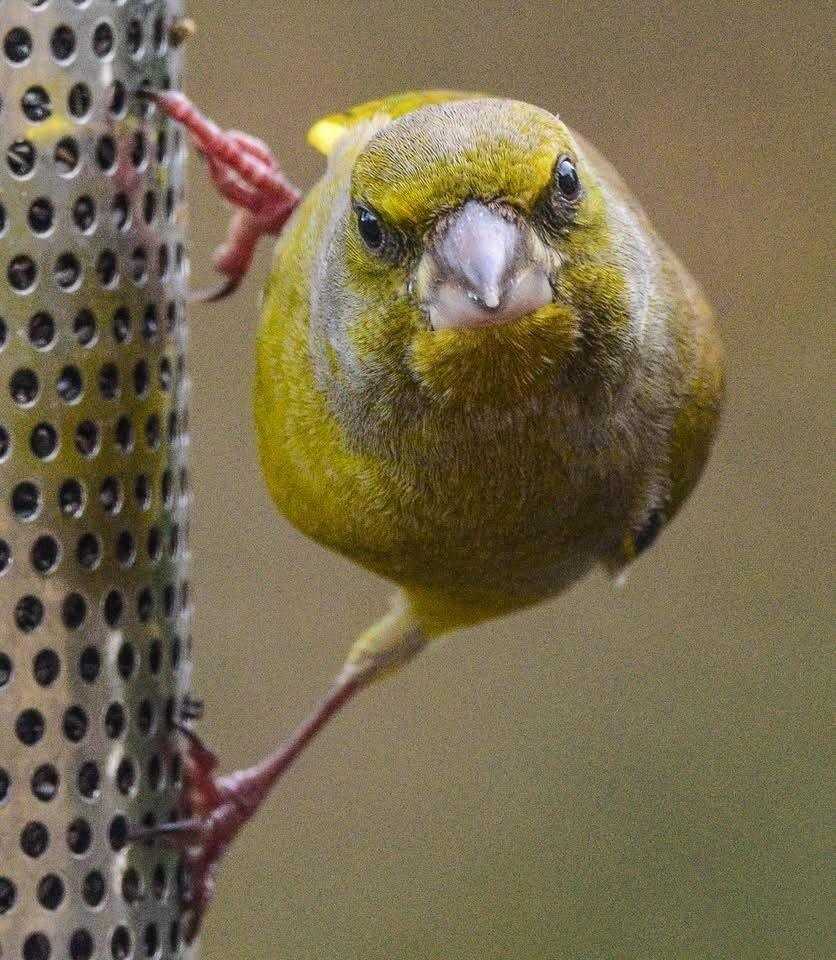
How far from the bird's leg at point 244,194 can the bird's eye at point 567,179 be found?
3.36 ft

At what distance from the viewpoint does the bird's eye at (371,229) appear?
7.72 ft

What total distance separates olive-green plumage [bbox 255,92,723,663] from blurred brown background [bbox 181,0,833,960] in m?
2.41

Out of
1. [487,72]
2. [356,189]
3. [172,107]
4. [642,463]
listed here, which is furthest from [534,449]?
[487,72]

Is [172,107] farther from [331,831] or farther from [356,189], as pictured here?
[331,831]

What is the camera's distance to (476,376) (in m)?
2.39

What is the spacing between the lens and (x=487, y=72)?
561 centimetres

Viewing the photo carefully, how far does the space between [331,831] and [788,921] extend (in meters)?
1.50

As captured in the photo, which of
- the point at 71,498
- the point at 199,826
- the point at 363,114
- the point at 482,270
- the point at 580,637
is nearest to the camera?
the point at 482,270

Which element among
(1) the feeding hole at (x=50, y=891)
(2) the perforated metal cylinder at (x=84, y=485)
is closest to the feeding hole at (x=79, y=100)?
(2) the perforated metal cylinder at (x=84, y=485)

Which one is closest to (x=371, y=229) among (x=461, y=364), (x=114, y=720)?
(x=461, y=364)

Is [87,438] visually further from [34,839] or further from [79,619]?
[34,839]

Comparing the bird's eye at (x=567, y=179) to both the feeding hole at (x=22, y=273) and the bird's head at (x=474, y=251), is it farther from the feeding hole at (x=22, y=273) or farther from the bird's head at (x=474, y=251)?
the feeding hole at (x=22, y=273)

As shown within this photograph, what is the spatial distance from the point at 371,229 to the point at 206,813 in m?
1.13

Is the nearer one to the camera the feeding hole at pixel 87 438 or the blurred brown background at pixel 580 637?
the feeding hole at pixel 87 438
